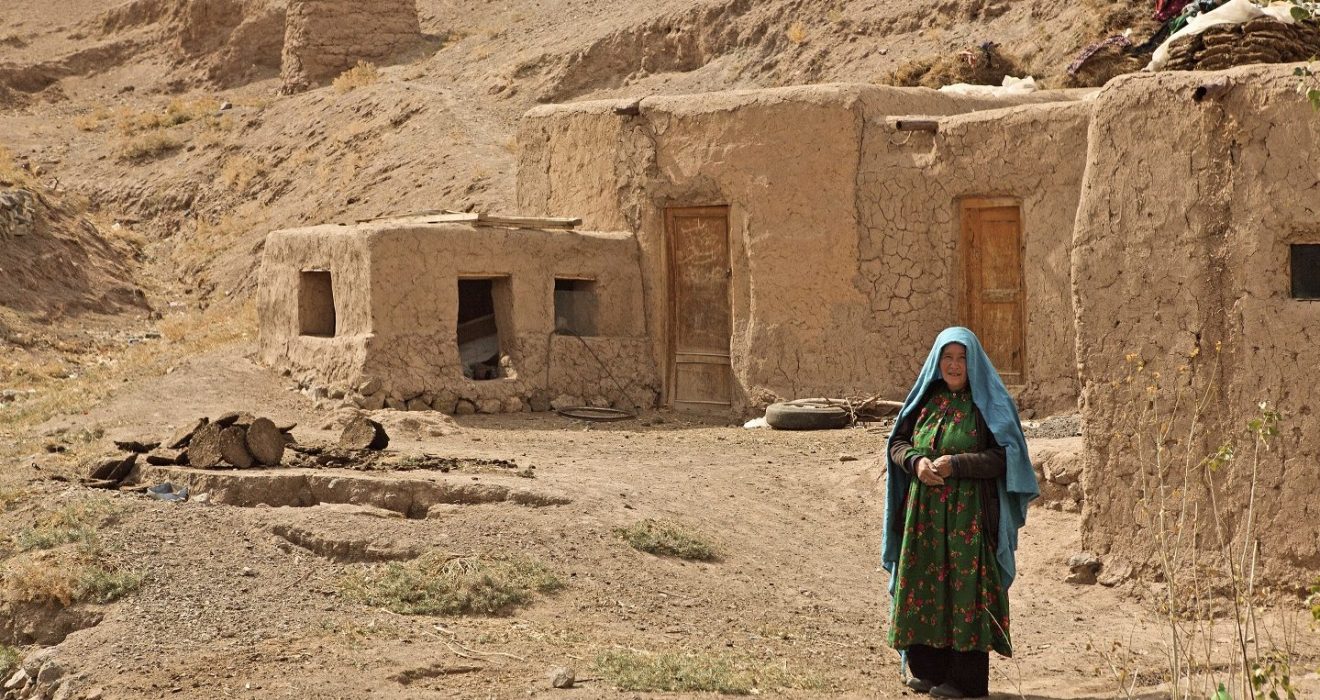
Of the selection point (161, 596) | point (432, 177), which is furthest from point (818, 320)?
point (432, 177)

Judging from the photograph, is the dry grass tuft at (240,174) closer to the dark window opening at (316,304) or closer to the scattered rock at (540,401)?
the dark window opening at (316,304)

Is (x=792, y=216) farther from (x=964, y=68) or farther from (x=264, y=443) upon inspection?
(x=964, y=68)

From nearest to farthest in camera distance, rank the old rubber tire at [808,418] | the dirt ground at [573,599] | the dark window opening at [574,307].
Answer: the dirt ground at [573,599]
the old rubber tire at [808,418]
the dark window opening at [574,307]

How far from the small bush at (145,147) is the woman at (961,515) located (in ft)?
79.2

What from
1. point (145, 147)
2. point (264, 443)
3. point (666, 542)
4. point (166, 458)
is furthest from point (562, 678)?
point (145, 147)

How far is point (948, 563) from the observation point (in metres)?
5.75

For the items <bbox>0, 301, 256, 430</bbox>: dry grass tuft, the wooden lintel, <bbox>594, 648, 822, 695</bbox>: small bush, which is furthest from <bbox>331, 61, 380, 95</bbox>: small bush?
<bbox>594, 648, 822, 695</bbox>: small bush

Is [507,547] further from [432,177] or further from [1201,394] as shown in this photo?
[432,177]

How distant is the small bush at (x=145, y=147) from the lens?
27.6 metres

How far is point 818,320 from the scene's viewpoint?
13.4 metres

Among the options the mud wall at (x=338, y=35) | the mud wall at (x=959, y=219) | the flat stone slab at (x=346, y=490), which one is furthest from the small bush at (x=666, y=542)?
the mud wall at (x=338, y=35)

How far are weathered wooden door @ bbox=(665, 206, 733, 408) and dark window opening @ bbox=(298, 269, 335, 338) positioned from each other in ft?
10.4

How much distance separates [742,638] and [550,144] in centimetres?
912

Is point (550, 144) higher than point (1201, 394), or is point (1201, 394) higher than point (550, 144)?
point (550, 144)
